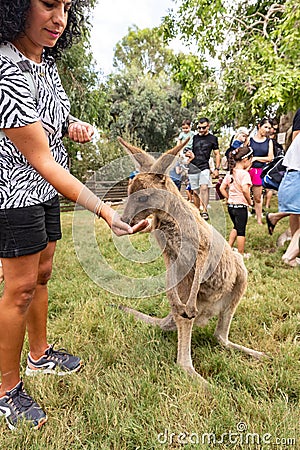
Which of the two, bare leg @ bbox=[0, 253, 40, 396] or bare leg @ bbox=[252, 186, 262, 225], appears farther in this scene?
bare leg @ bbox=[252, 186, 262, 225]

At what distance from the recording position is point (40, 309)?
2.04m

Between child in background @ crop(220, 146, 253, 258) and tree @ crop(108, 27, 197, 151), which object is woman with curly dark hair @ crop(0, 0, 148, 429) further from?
tree @ crop(108, 27, 197, 151)

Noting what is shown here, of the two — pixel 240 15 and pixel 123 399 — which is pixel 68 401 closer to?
pixel 123 399

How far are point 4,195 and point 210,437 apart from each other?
1.40m

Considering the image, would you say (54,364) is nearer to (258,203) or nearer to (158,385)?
(158,385)

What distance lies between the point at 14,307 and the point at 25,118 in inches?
34.0

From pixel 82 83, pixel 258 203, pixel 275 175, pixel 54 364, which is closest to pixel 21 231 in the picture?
pixel 54 364

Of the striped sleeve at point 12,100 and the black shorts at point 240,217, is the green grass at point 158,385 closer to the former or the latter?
the striped sleeve at point 12,100

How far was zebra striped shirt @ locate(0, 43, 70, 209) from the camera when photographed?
53.1 inches

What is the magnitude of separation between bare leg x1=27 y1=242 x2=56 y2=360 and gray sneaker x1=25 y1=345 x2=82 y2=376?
0.11 feet

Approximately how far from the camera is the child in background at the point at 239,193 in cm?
451

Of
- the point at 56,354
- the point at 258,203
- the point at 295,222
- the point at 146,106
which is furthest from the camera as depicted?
the point at 146,106

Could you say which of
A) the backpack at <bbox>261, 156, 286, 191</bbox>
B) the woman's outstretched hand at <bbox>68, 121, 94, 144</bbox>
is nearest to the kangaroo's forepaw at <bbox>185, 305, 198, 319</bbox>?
the woman's outstretched hand at <bbox>68, 121, 94, 144</bbox>

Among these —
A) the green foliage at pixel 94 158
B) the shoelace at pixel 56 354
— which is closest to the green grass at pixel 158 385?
the shoelace at pixel 56 354
